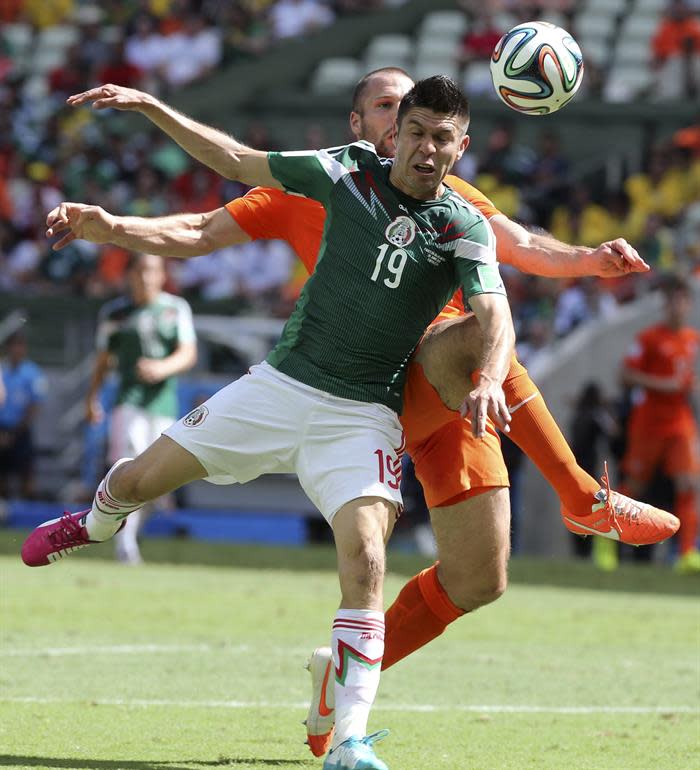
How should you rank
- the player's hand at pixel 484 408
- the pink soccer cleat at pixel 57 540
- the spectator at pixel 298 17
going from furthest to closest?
the spectator at pixel 298 17, the pink soccer cleat at pixel 57 540, the player's hand at pixel 484 408

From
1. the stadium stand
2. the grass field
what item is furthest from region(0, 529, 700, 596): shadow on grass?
the stadium stand

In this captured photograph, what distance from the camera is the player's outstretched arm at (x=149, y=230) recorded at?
6.51 meters

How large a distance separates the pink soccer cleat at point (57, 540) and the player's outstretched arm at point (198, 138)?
159 centimetres

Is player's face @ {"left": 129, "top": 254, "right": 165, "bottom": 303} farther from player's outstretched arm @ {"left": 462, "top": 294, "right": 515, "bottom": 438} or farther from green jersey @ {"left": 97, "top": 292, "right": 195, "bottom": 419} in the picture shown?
player's outstretched arm @ {"left": 462, "top": 294, "right": 515, "bottom": 438}

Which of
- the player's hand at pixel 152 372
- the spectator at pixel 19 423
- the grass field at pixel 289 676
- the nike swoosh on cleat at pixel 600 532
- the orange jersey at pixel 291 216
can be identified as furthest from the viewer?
the spectator at pixel 19 423

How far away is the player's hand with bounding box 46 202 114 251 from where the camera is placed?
254 inches

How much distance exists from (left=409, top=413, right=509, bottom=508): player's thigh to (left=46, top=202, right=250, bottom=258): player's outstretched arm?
49.1 inches

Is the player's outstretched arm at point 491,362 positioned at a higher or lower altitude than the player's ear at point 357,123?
lower

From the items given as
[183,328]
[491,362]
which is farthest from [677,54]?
[491,362]

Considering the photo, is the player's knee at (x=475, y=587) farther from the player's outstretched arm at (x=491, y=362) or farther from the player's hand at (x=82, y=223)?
the player's hand at (x=82, y=223)

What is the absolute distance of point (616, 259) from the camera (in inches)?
264

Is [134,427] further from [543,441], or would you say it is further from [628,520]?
[628,520]

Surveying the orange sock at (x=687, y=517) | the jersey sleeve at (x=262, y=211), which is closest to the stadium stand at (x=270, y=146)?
the orange sock at (x=687, y=517)

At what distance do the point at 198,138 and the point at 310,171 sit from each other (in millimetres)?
497
